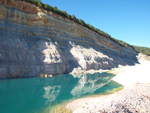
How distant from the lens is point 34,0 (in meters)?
27.5

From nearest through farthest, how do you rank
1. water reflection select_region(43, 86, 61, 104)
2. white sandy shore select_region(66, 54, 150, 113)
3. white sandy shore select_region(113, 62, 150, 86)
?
white sandy shore select_region(66, 54, 150, 113) < water reflection select_region(43, 86, 61, 104) < white sandy shore select_region(113, 62, 150, 86)

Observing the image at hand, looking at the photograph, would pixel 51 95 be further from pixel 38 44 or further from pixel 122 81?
pixel 38 44

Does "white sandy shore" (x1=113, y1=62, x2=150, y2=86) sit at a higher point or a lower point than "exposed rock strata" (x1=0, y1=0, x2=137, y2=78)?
lower

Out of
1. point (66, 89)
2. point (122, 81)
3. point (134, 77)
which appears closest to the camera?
point (66, 89)

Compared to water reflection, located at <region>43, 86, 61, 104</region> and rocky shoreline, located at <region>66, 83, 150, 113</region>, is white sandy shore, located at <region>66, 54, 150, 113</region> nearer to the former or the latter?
rocky shoreline, located at <region>66, 83, 150, 113</region>

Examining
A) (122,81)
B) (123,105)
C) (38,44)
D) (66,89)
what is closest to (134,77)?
(122,81)

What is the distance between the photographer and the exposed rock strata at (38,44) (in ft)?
62.7

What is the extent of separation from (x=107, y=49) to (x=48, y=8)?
1178 inches

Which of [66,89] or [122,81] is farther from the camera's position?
[122,81]

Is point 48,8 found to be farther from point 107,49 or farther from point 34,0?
point 107,49

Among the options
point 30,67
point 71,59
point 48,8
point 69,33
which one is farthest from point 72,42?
point 30,67

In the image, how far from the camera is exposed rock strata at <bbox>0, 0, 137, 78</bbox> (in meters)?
19.1

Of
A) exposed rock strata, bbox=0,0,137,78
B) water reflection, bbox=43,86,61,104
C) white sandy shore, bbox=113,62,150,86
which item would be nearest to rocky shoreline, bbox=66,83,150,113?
water reflection, bbox=43,86,61,104

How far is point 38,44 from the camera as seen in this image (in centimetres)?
2450
